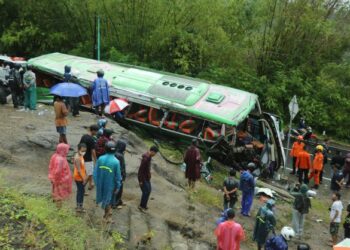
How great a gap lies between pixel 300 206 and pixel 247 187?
1297 millimetres

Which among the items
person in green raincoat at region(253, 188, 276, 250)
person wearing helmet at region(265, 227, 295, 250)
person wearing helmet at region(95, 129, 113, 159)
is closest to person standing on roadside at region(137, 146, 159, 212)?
person wearing helmet at region(95, 129, 113, 159)

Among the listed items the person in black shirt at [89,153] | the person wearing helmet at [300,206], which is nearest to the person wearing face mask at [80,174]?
the person in black shirt at [89,153]

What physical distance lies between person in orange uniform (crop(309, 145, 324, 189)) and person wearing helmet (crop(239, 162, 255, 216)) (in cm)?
423

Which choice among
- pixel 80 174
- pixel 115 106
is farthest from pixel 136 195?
pixel 115 106

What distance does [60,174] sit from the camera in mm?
8078

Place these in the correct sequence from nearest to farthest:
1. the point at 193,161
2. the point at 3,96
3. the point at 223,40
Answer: the point at 193,161, the point at 3,96, the point at 223,40

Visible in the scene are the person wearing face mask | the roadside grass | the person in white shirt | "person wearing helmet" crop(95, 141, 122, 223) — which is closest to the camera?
the roadside grass

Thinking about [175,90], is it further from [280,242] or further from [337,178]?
[280,242]

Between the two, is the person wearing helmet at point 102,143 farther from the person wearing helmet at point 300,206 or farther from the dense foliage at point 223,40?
the dense foliage at point 223,40

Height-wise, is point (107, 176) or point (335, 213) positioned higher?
point (107, 176)

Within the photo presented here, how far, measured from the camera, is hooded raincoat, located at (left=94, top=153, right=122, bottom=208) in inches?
312

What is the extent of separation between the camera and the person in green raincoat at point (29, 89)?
45.4 ft

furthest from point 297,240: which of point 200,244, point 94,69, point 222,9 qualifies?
point 222,9

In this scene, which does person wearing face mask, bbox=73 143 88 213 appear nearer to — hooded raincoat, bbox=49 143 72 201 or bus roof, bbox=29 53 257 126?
hooded raincoat, bbox=49 143 72 201
